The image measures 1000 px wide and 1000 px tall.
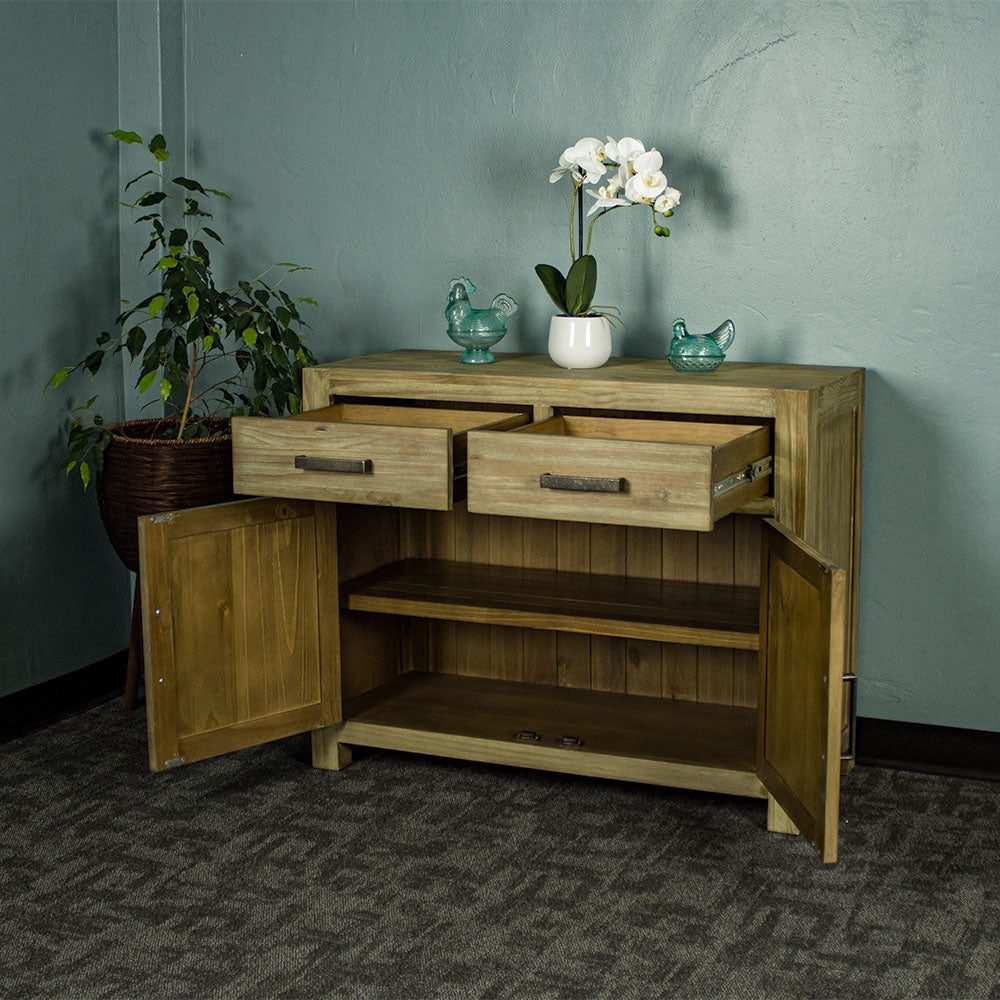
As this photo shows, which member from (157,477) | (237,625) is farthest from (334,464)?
(157,477)

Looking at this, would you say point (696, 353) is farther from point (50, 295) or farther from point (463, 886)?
point (50, 295)

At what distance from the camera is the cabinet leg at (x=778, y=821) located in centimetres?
243

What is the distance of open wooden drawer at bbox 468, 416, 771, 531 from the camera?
2.12 metres

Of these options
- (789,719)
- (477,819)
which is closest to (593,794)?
(477,819)

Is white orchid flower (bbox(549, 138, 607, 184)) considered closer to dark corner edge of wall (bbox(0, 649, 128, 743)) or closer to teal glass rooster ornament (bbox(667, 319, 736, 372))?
teal glass rooster ornament (bbox(667, 319, 736, 372))

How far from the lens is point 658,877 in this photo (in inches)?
89.1

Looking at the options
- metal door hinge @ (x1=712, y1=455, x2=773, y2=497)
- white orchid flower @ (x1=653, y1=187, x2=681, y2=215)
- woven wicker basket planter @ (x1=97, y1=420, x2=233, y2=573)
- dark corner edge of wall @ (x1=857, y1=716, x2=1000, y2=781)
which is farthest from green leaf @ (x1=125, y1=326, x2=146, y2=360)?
dark corner edge of wall @ (x1=857, y1=716, x2=1000, y2=781)

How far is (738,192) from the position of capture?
109 inches

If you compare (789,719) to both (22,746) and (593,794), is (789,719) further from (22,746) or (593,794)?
(22,746)

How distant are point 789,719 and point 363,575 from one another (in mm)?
1102

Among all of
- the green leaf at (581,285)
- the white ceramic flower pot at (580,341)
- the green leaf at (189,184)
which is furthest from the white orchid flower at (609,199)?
the green leaf at (189,184)

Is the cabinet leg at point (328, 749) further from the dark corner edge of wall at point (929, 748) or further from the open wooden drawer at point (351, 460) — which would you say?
the dark corner edge of wall at point (929, 748)

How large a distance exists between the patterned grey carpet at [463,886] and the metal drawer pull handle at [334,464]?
71 centimetres

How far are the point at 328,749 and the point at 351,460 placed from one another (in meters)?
0.77
